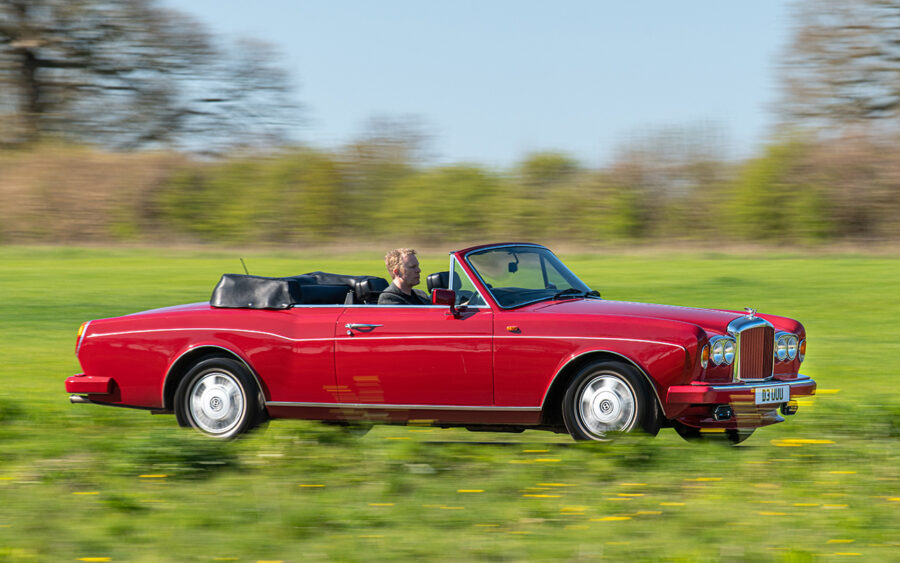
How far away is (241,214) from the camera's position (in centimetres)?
3488

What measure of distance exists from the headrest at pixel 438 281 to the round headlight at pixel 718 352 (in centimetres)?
196

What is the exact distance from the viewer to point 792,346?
8469 millimetres

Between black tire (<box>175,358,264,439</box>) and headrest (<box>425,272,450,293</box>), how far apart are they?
139 cm

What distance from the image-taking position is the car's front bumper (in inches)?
299

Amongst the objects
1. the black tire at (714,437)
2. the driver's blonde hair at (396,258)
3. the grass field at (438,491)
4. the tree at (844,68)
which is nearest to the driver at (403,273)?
the driver's blonde hair at (396,258)

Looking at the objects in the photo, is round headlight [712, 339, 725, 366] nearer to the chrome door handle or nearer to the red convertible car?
the red convertible car

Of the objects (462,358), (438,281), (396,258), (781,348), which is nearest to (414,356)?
(462,358)

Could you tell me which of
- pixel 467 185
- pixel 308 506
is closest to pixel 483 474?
pixel 308 506

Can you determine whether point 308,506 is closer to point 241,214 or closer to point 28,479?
point 28,479

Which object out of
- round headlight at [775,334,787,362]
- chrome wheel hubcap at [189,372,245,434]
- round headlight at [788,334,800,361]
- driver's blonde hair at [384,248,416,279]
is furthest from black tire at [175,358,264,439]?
round headlight at [788,334,800,361]

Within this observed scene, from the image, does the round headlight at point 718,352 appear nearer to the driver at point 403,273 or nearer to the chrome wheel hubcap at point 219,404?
the driver at point 403,273

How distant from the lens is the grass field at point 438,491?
540cm

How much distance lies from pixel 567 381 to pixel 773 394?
1.34 metres

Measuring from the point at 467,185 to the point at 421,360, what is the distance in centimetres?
2570
